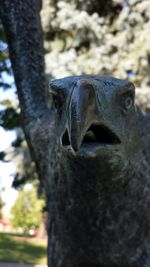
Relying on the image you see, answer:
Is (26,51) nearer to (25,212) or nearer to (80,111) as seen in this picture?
(80,111)

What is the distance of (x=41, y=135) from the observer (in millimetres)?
1456

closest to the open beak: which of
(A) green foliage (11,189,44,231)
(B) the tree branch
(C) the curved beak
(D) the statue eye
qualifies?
(C) the curved beak

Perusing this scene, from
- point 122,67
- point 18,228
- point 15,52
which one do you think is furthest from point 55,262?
point 18,228

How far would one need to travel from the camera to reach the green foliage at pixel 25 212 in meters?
24.9

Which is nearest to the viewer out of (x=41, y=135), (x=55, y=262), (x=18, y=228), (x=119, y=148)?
(x=119, y=148)

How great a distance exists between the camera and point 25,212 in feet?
82.5

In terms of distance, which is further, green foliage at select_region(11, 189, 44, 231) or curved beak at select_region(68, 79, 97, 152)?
green foliage at select_region(11, 189, 44, 231)

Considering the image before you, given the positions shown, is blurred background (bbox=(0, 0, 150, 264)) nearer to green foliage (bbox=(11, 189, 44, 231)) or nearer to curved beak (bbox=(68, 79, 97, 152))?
curved beak (bbox=(68, 79, 97, 152))

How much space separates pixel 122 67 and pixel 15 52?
682 centimetres

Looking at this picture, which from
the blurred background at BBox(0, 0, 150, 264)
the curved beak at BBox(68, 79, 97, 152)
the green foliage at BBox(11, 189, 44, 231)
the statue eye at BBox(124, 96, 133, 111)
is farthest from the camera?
the green foliage at BBox(11, 189, 44, 231)

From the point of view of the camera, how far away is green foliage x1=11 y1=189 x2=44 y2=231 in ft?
81.6

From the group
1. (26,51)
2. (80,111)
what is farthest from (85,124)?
(26,51)

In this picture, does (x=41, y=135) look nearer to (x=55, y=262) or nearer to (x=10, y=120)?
(x=55, y=262)

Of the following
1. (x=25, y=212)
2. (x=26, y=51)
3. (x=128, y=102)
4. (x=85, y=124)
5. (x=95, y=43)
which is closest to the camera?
(x=85, y=124)
